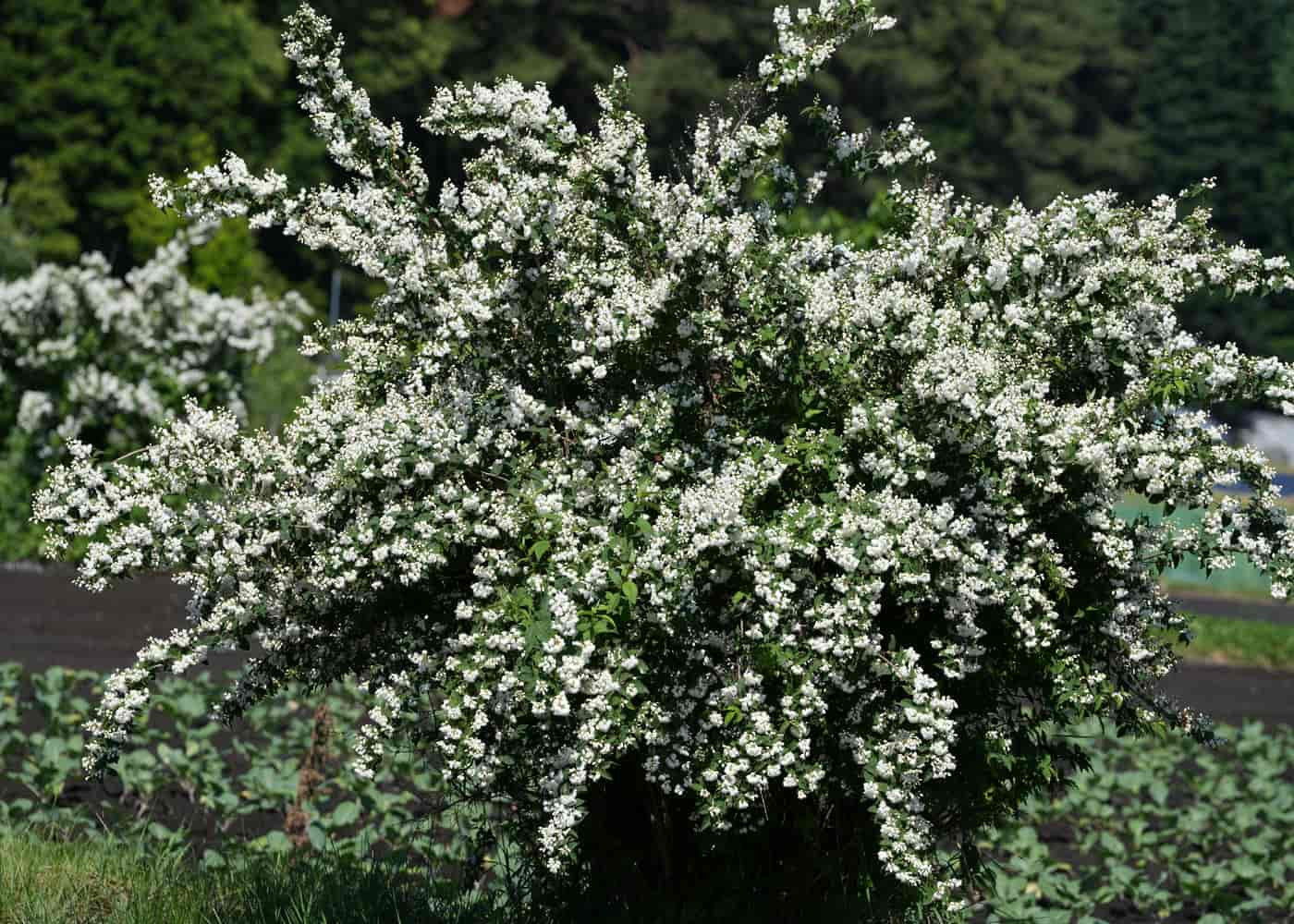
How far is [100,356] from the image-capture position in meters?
20.5

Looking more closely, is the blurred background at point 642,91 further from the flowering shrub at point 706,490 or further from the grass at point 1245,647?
the flowering shrub at point 706,490

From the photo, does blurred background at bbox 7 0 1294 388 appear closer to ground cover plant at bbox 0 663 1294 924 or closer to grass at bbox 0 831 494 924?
ground cover plant at bbox 0 663 1294 924

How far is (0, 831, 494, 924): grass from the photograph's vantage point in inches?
243

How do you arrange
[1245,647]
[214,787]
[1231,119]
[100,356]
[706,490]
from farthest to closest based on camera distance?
1. [1231,119]
2. [1245,647]
3. [100,356]
4. [214,787]
5. [706,490]

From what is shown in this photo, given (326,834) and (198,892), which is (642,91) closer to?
(326,834)

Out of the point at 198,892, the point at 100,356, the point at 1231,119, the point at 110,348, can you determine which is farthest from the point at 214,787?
the point at 1231,119

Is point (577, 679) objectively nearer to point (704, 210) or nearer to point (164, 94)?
point (704, 210)

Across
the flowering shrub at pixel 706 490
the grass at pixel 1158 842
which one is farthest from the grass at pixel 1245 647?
the flowering shrub at pixel 706 490

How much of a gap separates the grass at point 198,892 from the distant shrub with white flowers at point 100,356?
1344 centimetres

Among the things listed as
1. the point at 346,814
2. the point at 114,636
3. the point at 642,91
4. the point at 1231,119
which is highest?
the point at 1231,119

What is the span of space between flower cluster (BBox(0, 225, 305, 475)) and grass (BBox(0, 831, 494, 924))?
1358cm

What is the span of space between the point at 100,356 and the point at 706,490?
1699 centimetres

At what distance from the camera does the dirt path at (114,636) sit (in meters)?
14.5

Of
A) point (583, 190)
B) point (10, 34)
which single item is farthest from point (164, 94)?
point (583, 190)
